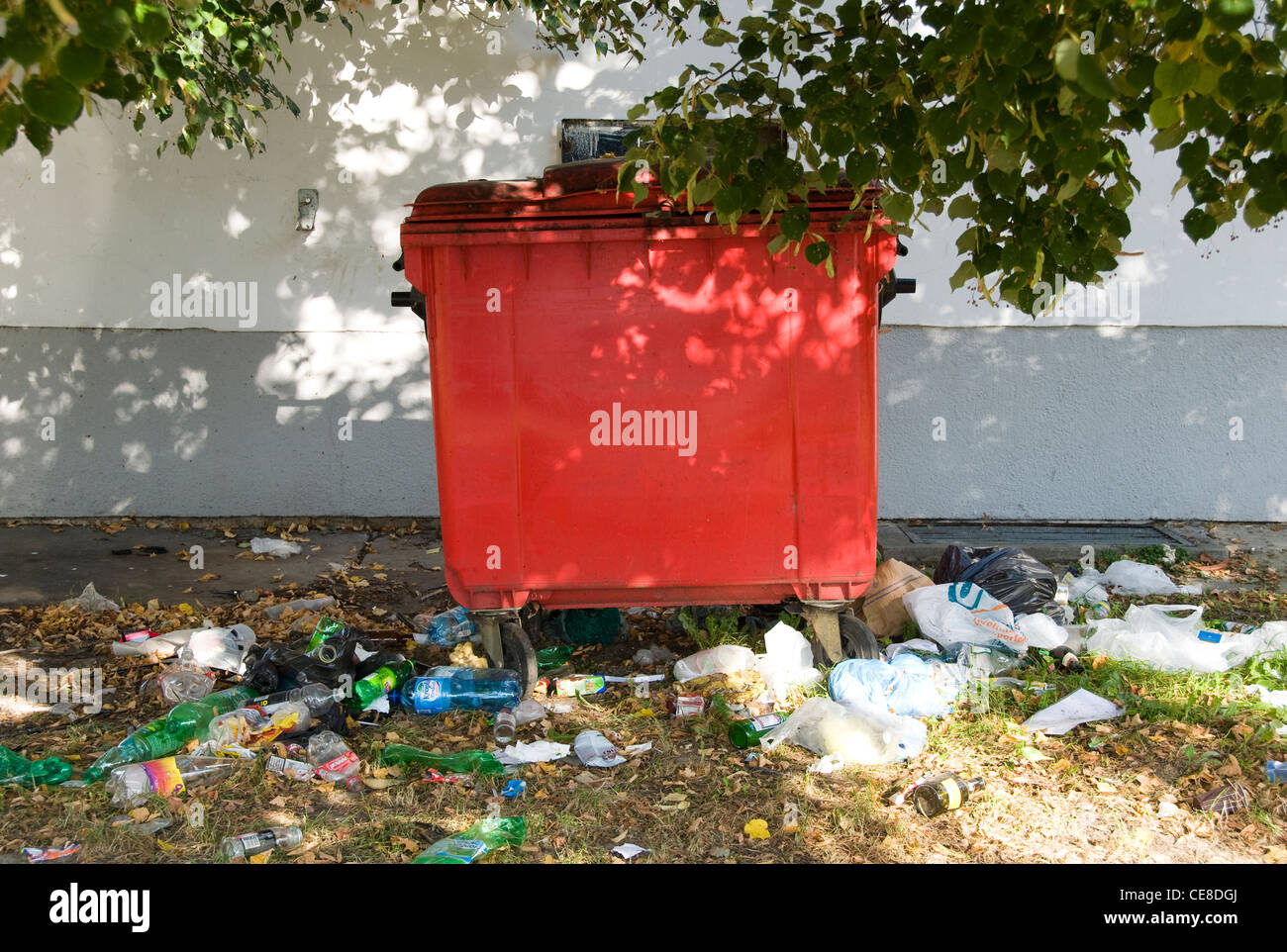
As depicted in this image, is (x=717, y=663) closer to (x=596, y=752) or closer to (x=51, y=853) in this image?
(x=596, y=752)

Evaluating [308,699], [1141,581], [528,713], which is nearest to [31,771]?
A: [308,699]

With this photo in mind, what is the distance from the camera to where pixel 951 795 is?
309 cm

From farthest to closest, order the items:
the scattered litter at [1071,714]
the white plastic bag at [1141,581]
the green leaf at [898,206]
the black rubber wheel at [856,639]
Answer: the white plastic bag at [1141,581]
the black rubber wheel at [856,639]
the scattered litter at [1071,714]
the green leaf at [898,206]

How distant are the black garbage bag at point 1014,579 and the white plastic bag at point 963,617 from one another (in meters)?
0.22

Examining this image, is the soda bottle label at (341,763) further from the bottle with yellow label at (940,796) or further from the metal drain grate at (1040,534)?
the metal drain grate at (1040,534)

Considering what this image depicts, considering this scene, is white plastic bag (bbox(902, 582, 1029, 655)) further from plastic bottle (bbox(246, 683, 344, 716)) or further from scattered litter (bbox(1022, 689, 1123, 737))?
plastic bottle (bbox(246, 683, 344, 716))

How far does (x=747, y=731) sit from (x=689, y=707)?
0.35m

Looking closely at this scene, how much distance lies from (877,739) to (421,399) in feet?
13.2

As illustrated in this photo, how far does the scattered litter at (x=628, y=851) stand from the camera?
9.52 feet

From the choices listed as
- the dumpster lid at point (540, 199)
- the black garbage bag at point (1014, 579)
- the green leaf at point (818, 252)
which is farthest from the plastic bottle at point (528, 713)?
the black garbage bag at point (1014, 579)

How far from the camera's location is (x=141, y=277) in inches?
256

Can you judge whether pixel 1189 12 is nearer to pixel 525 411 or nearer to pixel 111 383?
pixel 525 411

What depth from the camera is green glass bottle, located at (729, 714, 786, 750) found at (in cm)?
352

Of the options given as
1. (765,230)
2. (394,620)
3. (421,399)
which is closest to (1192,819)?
(765,230)
